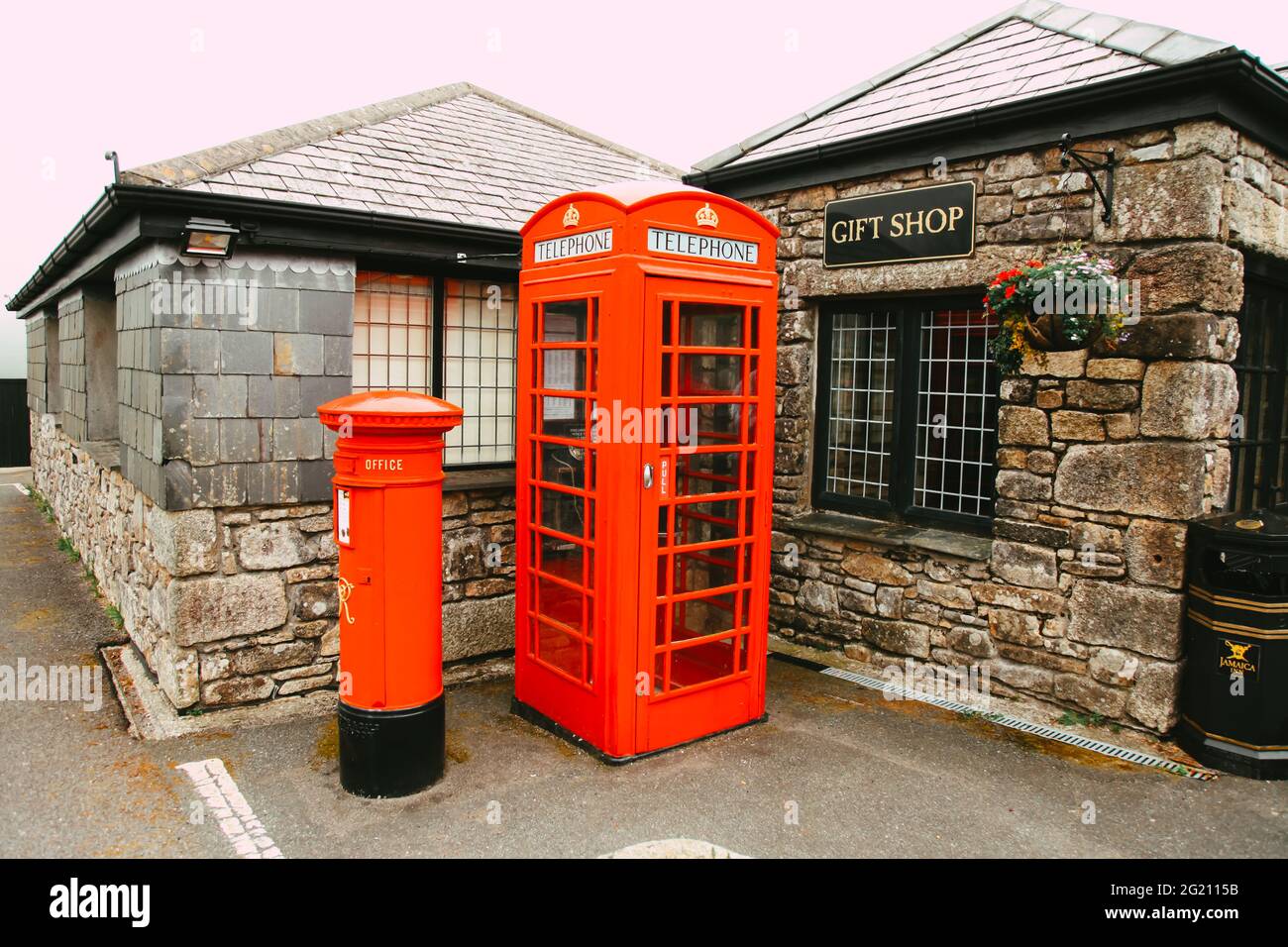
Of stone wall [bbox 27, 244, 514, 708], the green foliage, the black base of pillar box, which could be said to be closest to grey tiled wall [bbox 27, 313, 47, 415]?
the green foliage

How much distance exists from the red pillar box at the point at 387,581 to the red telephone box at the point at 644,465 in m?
0.87

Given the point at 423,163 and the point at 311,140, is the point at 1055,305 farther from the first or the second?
the point at 311,140

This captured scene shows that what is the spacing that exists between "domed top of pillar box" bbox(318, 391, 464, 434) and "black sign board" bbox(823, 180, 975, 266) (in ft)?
12.0

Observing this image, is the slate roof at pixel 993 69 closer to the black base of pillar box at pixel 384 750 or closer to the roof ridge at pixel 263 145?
the roof ridge at pixel 263 145

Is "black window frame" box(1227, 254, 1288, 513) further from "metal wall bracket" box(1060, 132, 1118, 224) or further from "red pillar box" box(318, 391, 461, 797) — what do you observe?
"red pillar box" box(318, 391, 461, 797)

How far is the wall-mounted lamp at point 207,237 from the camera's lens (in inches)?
220

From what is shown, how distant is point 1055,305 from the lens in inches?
226

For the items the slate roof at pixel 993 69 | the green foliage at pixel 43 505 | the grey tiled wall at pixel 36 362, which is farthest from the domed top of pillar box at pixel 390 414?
the grey tiled wall at pixel 36 362

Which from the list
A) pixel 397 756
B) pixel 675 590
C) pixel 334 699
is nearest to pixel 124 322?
pixel 334 699

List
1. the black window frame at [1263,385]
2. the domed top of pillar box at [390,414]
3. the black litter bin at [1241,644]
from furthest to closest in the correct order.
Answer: the black window frame at [1263,385] < the black litter bin at [1241,644] < the domed top of pillar box at [390,414]

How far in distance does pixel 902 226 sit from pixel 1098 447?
2.14m

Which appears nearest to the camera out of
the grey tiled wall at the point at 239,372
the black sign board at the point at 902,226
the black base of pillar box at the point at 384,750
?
the black base of pillar box at the point at 384,750

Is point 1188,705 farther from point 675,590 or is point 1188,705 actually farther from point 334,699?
point 334,699

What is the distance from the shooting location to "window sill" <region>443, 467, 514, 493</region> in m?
6.82
